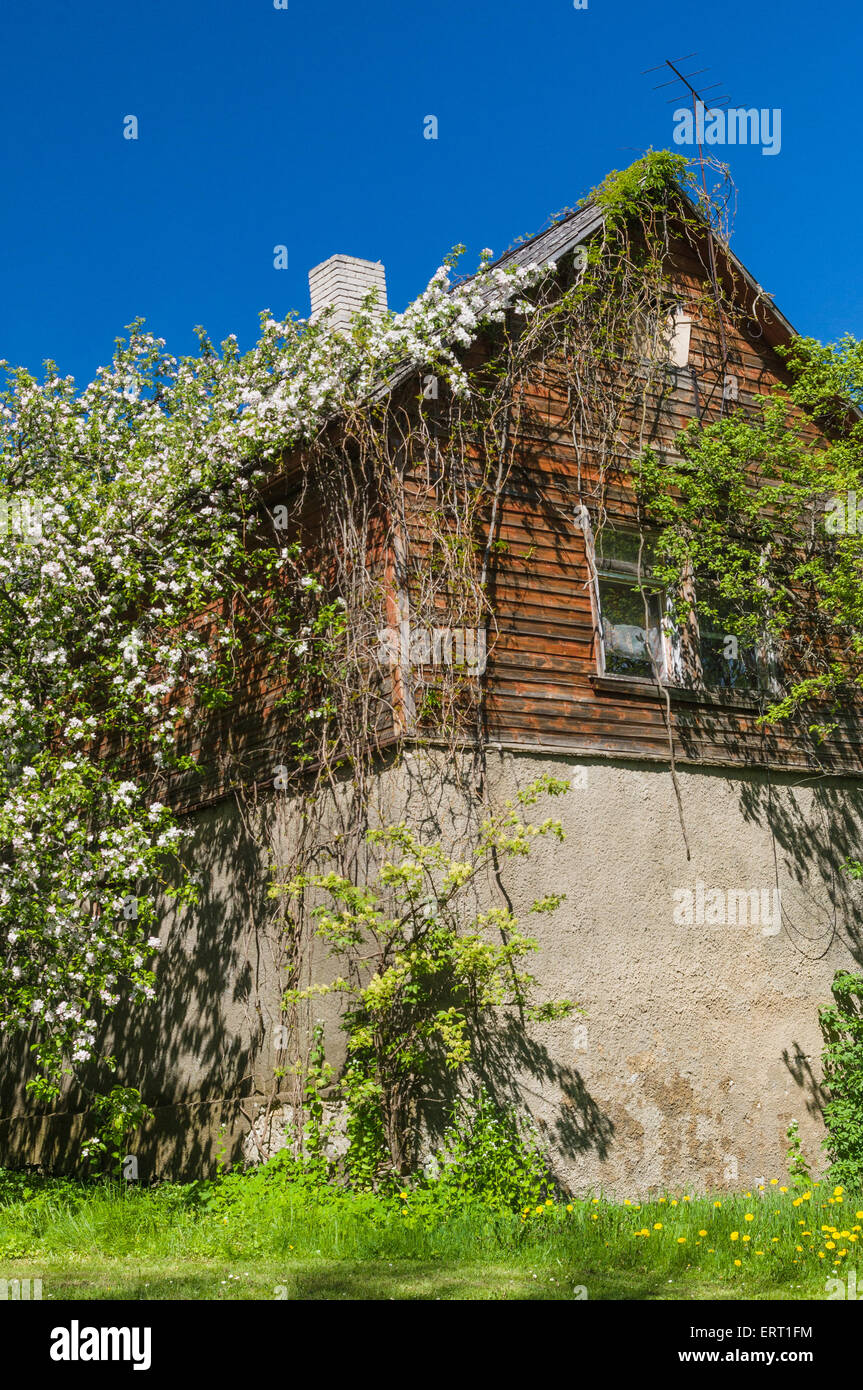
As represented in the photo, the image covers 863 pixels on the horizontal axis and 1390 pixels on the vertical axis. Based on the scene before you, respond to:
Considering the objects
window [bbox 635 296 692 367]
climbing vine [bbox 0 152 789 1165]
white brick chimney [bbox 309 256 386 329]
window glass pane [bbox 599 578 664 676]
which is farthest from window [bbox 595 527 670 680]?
white brick chimney [bbox 309 256 386 329]

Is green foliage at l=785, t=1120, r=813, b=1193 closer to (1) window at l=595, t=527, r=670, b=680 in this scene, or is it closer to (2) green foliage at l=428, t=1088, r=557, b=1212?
(2) green foliage at l=428, t=1088, r=557, b=1212

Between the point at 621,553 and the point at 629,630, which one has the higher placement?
the point at 621,553

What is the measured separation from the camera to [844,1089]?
1048cm

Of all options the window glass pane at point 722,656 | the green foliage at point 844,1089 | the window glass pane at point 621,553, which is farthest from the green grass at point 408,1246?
the window glass pane at point 621,553

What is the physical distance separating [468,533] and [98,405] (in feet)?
17.2

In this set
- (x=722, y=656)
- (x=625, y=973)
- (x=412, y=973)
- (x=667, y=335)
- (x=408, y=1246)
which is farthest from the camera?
(x=667, y=335)

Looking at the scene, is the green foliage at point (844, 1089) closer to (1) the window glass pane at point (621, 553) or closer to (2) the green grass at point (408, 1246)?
(2) the green grass at point (408, 1246)

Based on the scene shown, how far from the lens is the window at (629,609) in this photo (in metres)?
10.7

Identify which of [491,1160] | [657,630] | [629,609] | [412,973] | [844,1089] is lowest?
[491,1160]

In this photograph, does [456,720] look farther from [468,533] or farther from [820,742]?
[820,742]

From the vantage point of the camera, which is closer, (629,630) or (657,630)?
(629,630)

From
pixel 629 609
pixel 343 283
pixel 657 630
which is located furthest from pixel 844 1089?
pixel 343 283

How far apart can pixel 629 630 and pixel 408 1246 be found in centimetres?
555

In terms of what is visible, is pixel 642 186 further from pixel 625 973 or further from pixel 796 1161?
pixel 796 1161
